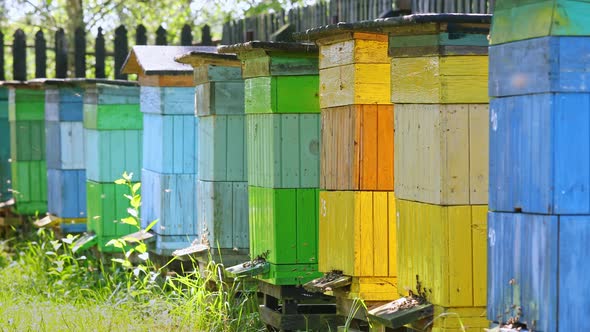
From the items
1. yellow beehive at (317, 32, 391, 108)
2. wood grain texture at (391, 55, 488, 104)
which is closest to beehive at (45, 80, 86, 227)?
Result: yellow beehive at (317, 32, 391, 108)

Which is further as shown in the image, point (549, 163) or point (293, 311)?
point (293, 311)

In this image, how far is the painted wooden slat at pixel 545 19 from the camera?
387 centimetres

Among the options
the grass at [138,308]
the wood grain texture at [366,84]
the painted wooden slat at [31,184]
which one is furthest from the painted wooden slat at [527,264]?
the painted wooden slat at [31,184]

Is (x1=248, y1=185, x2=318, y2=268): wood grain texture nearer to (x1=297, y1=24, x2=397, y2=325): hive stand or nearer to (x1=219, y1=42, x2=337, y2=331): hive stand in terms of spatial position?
(x1=219, y1=42, x2=337, y2=331): hive stand

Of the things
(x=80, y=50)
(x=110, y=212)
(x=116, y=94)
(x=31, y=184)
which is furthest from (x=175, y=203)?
(x=80, y=50)

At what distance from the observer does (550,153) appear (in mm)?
3865

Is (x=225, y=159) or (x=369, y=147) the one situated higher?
(x=369, y=147)

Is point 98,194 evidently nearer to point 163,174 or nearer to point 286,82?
point 163,174

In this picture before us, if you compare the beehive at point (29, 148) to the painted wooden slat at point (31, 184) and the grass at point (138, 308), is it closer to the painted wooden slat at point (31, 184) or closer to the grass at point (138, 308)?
the painted wooden slat at point (31, 184)

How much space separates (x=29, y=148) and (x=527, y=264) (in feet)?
29.3

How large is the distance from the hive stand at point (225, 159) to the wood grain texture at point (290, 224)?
2.40ft

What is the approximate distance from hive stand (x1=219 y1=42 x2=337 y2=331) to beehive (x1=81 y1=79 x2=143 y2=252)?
3.17 meters

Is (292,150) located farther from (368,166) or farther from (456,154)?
(456,154)

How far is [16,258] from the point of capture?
1125 cm
